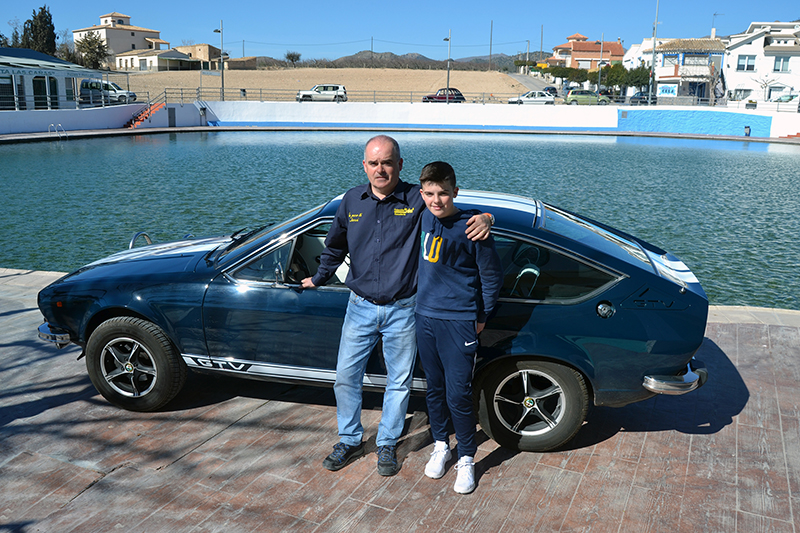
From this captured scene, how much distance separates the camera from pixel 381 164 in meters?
3.65

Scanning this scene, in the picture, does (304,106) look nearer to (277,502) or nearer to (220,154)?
(220,154)

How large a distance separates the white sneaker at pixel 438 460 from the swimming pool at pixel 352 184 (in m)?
6.82

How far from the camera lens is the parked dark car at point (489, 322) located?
3.93m

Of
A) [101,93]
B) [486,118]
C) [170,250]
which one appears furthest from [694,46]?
[170,250]

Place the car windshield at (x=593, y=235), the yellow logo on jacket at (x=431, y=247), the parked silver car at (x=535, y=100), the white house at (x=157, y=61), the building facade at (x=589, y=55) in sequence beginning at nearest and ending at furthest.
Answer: the yellow logo on jacket at (x=431, y=247) < the car windshield at (x=593, y=235) < the parked silver car at (x=535, y=100) < the white house at (x=157, y=61) < the building facade at (x=589, y=55)

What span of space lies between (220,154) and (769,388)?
27115 mm

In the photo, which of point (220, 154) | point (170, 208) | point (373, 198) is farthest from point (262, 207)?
point (220, 154)

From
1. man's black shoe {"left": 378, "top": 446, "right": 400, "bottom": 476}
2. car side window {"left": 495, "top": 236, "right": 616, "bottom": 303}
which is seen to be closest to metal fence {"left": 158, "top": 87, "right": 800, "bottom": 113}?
car side window {"left": 495, "top": 236, "right": 616, "bottom": 303}

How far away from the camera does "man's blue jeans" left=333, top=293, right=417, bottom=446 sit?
149 inches

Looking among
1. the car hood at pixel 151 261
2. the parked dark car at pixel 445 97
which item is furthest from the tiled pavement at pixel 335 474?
the parked dark car at pixel 445 97

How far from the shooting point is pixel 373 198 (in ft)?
12.4

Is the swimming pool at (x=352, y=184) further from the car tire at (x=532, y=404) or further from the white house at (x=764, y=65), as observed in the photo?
the white house at (x=764, y=65)

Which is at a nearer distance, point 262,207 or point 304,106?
point 262,207

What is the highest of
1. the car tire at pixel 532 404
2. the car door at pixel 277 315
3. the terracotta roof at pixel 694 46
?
the terracotta roof at pixel 694 46
